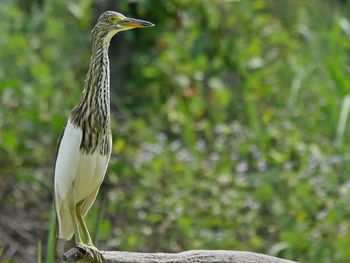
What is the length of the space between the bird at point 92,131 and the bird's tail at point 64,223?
11cm

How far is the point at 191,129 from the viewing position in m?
7.73

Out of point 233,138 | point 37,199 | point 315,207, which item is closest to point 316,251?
point 315,207

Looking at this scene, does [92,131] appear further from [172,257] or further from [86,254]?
[172,257]

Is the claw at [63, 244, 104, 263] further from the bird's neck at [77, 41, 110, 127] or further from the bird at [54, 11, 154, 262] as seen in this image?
the bird's neck at [77, 41, 110, 127]

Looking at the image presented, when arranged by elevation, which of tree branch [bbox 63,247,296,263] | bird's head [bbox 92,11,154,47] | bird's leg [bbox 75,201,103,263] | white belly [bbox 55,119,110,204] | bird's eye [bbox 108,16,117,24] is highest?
bird's eye [bbox 108,16,117,24]

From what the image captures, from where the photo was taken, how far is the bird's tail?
14.1 ft

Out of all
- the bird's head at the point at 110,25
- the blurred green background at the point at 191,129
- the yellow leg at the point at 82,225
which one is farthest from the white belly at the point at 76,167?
the blurred green background at the point at 191,129

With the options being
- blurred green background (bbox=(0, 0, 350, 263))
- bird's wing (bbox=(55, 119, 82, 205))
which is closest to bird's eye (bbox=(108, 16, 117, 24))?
bird's wing (bbox=(55, 119, 82, 205))

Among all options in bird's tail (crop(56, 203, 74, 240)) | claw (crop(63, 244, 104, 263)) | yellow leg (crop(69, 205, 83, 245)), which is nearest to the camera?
claw (crop(63, 244, 104, 263))

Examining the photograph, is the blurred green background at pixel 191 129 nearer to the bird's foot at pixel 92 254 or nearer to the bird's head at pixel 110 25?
the bird's foot at pixel 92 254

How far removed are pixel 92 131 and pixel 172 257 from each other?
1.91 feet

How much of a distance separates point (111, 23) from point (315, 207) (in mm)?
3091

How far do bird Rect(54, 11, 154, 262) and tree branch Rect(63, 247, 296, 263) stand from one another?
0.14 feet

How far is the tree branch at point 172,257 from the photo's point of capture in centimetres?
405
